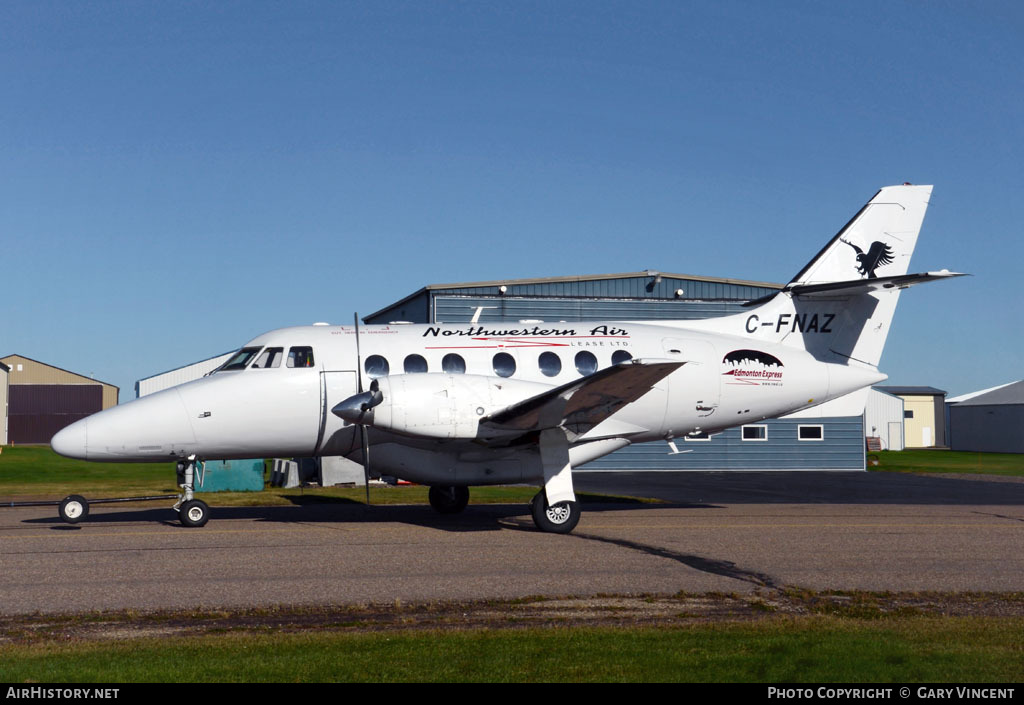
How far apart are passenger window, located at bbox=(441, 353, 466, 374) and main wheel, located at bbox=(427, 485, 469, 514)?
290 cm

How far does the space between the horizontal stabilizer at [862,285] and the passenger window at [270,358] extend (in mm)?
9856

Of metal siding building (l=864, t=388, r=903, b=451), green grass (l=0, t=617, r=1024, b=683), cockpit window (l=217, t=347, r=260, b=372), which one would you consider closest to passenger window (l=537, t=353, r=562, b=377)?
cockpit window (l=217, t=347, r=260, b=372)

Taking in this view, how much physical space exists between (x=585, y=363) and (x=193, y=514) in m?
7.36

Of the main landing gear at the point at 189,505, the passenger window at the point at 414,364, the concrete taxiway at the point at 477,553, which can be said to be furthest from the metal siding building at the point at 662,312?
the main landing gear at the point at 189,505

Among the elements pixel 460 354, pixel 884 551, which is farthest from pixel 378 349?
pixel 884 551

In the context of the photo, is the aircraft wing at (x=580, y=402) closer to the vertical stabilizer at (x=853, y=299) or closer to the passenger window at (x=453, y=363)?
the passenger window at (x=453, y=363)

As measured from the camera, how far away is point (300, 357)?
16.2 meters

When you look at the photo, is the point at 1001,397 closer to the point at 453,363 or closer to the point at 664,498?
the point at 664,498

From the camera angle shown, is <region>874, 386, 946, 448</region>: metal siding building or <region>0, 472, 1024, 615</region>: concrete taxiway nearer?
<region>0, 472, 1024, 615</region>: concrete taxiway

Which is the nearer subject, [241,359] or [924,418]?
[241,359]

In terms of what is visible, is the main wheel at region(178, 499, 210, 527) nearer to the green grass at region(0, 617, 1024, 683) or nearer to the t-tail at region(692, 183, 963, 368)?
the green grass at region(0, 617, 1024, 683)

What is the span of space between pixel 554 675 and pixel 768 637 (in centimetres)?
233

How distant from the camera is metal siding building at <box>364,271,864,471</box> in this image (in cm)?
3512

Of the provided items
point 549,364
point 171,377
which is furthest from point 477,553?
point 171,377
